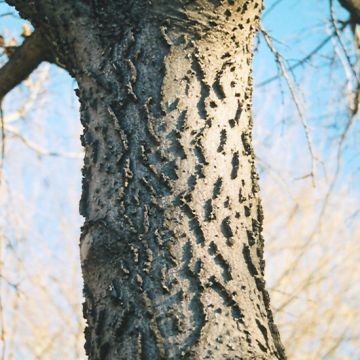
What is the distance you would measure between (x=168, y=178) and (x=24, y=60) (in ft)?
3.08

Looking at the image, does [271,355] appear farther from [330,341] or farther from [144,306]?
[330,341]

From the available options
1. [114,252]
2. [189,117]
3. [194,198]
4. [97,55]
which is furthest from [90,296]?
[97,55]

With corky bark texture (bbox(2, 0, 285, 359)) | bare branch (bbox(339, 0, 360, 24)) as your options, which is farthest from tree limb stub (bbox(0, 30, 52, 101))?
bare branch (bbox(339, 0, 360, 24))

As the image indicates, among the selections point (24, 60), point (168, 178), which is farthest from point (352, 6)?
point (168, 178)

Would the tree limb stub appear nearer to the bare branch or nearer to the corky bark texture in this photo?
the corky bark texture

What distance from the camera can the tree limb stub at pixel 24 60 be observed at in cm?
206

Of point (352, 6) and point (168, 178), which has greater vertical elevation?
point (352, 6)

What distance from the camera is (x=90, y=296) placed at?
1333 millimetres

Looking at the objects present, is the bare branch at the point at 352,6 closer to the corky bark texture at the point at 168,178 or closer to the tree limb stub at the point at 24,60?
the corky bark texture at the point at 168,178

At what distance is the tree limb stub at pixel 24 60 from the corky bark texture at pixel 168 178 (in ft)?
1.39

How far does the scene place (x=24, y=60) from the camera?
6.82 feet

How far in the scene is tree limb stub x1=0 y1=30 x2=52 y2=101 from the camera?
206cm

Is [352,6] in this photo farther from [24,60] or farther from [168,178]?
[168,178]

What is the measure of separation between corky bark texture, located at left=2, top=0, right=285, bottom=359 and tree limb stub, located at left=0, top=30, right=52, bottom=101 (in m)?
0.42
